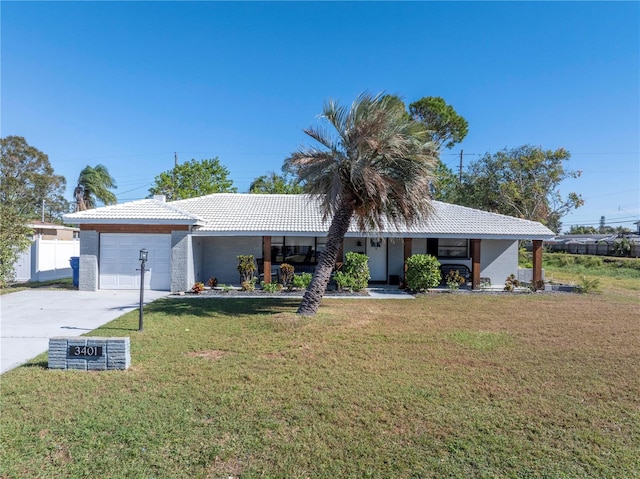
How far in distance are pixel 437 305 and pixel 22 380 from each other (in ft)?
36.4

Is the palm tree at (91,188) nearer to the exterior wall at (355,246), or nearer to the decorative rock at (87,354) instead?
the exterior wall at (355,246)

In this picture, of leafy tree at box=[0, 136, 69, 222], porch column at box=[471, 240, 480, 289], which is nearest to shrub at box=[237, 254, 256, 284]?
porch column at box=[471, 240, 480, 289]

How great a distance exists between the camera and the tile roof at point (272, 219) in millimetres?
14227

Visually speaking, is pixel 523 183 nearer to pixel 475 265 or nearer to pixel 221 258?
pixel 475 265

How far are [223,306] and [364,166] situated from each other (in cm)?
648

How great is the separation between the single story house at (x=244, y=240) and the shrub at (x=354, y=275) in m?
1.14

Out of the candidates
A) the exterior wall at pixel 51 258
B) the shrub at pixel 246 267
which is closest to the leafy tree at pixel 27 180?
the exterior wall at pixel 51 258

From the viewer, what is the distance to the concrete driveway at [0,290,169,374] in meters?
6.83

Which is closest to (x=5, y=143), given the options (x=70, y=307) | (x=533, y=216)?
(x=70, y=307)

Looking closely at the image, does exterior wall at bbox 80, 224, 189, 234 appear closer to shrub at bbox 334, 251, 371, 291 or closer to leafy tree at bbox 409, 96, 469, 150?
shrub at bbox 334, 251, 371, 291

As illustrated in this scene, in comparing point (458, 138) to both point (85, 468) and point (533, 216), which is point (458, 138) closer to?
point (533, 216)

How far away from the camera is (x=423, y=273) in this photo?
47.5 feet

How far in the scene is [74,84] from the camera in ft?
57.3

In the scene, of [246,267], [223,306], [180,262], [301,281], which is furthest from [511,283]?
[180,262]
